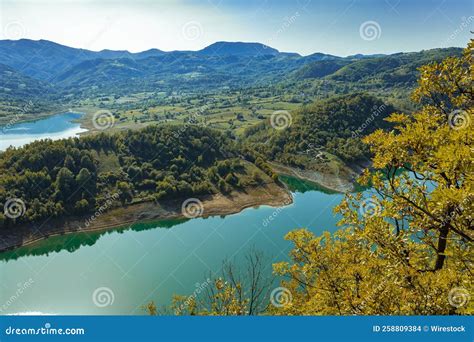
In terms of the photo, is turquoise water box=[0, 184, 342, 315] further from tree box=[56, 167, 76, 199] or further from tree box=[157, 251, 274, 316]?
tree box=[56, 167, 76, 199]

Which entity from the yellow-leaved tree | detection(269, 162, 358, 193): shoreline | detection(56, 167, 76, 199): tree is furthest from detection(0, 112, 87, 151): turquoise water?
the yellow-leaved tree

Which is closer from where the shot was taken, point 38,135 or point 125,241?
point 125,241

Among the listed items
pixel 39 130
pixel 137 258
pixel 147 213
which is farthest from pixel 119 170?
pixel 39 130

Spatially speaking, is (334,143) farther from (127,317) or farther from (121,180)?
(127,317)

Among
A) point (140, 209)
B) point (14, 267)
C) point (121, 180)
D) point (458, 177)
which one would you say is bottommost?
point (14, 267)

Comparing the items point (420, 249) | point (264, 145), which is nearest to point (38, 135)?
point (264, 145)

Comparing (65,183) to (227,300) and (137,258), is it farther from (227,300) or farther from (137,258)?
(227,300)

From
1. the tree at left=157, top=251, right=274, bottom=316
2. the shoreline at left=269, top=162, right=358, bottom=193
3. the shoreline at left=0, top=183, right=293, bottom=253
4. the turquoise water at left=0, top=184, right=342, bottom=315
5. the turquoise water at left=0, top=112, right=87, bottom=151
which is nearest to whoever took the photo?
the tree at left=157, top=251, right=274, bottom=316
